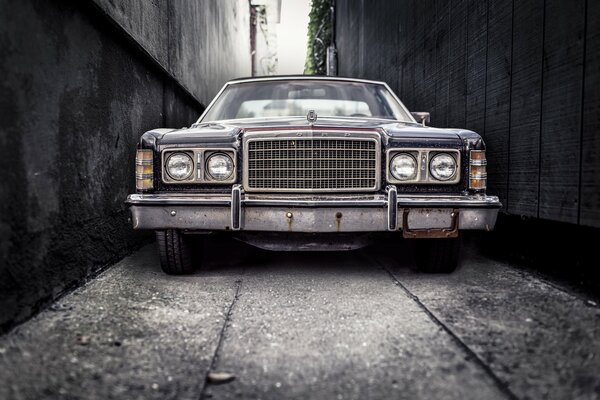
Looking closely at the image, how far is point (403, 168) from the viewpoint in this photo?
10.0 feet

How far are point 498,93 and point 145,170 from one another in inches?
112

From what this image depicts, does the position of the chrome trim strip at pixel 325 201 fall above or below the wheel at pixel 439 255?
above

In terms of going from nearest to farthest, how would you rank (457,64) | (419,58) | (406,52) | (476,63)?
(476,63), (457,64), (419,58), (406,52)

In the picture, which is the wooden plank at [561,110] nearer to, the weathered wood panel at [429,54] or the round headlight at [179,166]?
the round headlight at [179,166]

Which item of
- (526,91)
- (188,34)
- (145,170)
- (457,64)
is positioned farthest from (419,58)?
(145,170)

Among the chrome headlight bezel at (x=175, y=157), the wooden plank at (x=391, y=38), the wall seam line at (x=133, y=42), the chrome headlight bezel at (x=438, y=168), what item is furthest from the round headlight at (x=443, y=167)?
the wooden plank at (x=391, y=38)

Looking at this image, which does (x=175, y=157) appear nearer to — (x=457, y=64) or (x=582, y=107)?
(x=582, y=107)

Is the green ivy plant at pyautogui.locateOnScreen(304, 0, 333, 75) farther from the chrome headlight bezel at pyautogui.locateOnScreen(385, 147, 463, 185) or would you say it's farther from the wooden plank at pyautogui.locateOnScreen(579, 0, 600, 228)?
the wooden plank at pyautogui.locateOnScreen(579, 0, 600, 228)

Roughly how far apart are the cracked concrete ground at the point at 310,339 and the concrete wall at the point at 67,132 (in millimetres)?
262

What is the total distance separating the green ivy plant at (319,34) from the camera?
56.0 feet

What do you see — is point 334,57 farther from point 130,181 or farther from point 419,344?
point 419,344

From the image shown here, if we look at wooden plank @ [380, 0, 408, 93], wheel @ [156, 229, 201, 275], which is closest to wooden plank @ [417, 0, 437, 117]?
wooden plank @ [380, 0, 408, 93]

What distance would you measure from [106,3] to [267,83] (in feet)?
4.97

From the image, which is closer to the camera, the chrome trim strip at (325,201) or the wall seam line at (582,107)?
the wall seam line at (582,107)
